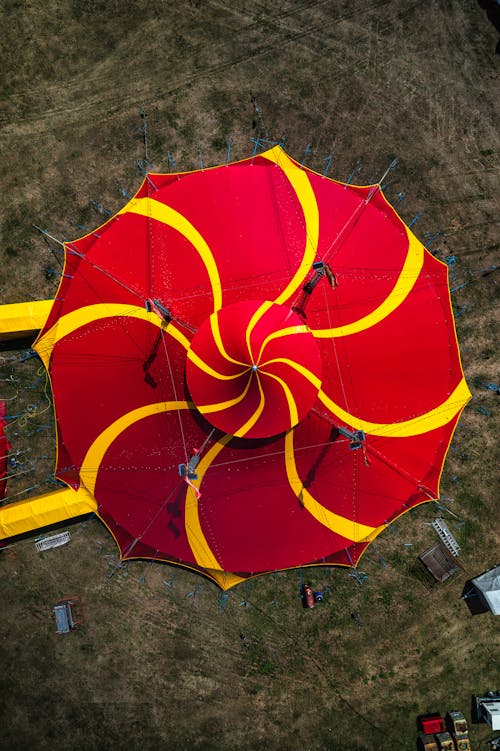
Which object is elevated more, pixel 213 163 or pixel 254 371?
pixel 213 163

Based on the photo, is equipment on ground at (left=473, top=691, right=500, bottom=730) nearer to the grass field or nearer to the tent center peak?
the grass field

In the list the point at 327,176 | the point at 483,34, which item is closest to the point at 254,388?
the point at 327,176

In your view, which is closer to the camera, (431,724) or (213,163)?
(431,724)

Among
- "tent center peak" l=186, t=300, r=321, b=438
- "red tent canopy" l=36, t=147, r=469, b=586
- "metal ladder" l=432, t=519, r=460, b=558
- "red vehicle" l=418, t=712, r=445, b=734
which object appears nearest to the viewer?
"tent center peak" l=186, t=300, r=321, b=438

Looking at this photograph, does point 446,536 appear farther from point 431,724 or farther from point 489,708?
point 431,724

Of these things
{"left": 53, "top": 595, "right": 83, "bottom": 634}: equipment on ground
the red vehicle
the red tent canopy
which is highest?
the red tent canopy

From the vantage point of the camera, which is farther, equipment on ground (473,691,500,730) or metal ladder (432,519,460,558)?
metal ladder (432,519,460,558)

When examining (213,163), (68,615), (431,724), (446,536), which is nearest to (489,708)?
(431,724)

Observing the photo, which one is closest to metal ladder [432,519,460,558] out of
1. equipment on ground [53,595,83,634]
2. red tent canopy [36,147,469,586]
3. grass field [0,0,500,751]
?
grass field [0,0,500,751]
